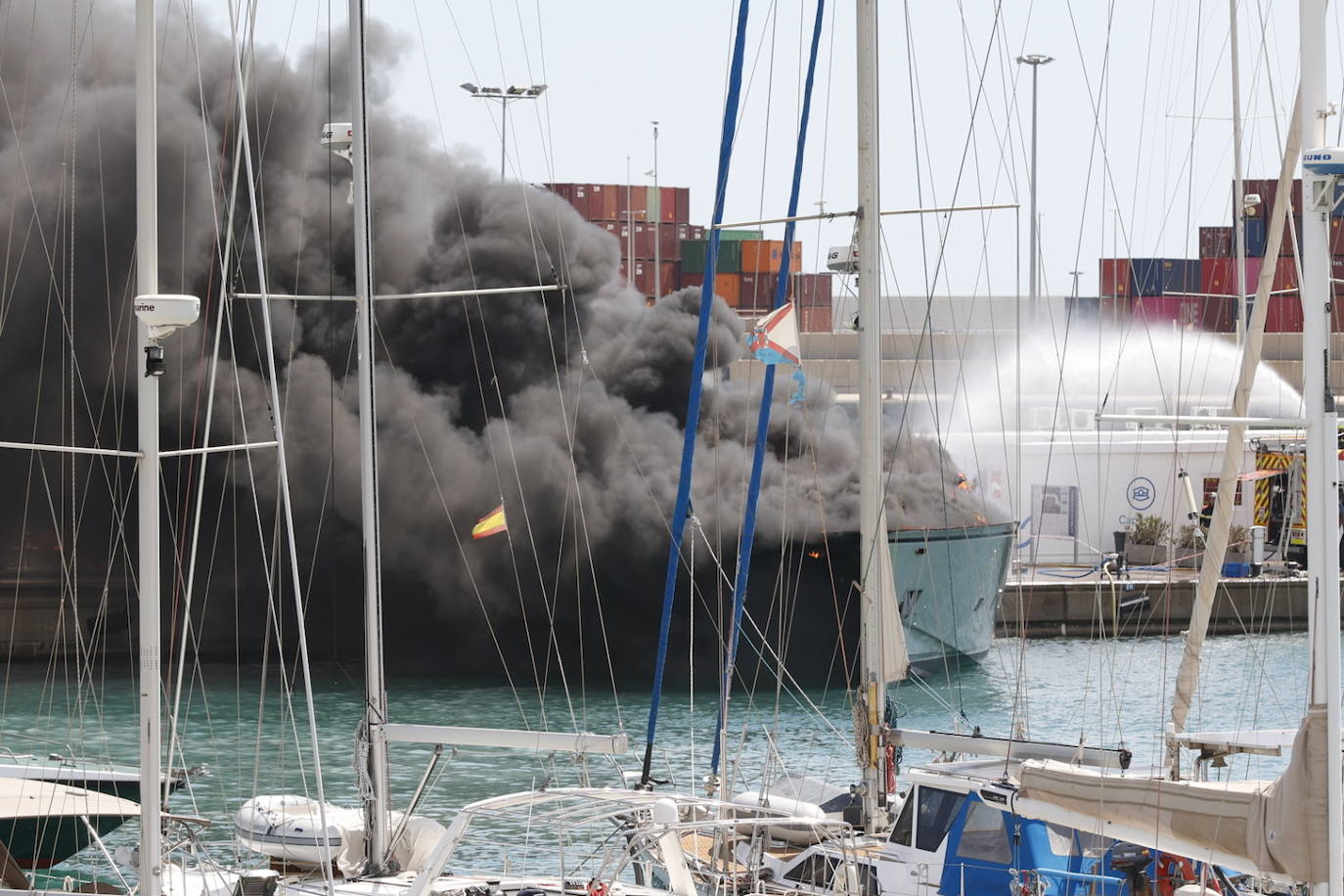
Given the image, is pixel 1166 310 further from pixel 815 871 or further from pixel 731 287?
pixel 815 871

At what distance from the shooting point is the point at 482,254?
36.2m

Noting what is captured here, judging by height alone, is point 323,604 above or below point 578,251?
below

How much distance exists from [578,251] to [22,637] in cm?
1503

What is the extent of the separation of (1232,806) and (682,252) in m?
59.7

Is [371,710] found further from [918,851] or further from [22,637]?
[22,637]

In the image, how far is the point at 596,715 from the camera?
93.6ft

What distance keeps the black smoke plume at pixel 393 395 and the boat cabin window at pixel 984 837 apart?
71.7ft

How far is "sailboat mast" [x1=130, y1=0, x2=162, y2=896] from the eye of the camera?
7.91 metres

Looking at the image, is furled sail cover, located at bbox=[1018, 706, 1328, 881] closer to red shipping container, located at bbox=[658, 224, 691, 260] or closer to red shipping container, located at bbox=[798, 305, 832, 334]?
red shipping container, located at bbox=[798, 305, 832, 334]

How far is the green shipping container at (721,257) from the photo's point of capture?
2571 inches

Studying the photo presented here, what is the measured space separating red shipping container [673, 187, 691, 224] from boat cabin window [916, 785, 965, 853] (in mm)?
61984

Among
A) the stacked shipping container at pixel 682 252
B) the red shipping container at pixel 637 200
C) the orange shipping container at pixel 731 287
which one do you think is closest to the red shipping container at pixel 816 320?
the stacked shipping container at pixel 682 252

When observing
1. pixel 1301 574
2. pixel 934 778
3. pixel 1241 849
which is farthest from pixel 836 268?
pixel 1301 574

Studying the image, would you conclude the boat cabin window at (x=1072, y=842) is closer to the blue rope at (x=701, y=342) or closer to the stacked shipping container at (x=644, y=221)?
the blue rope at (x=701, y=342)
